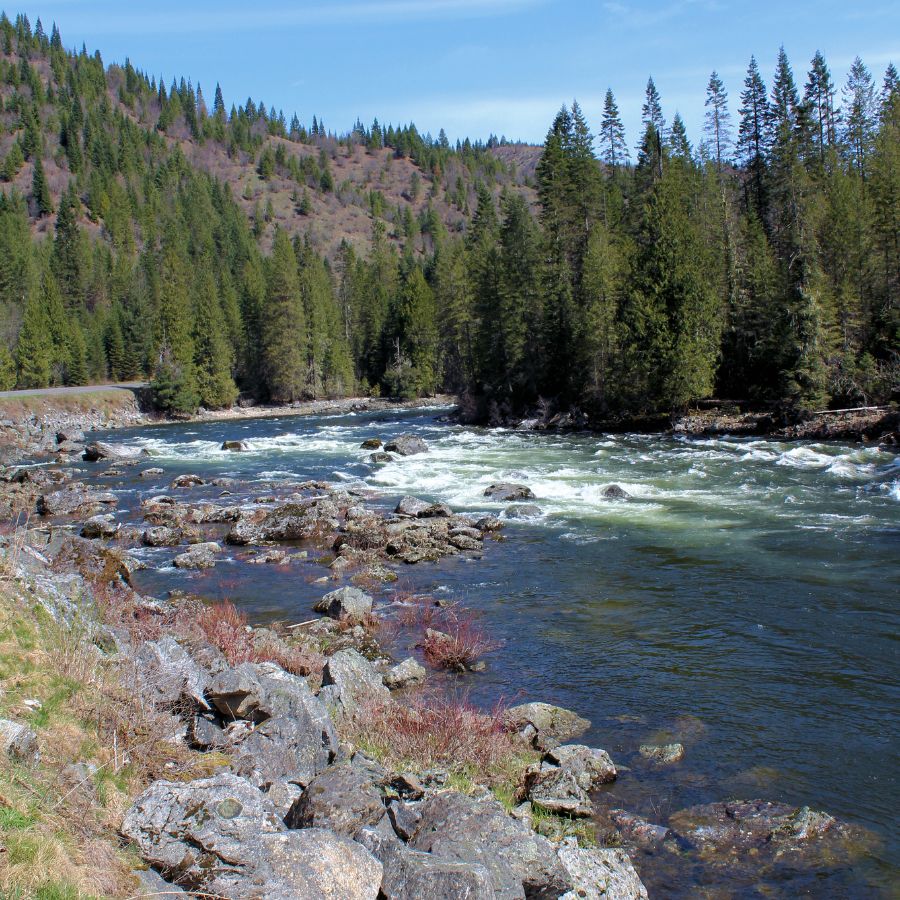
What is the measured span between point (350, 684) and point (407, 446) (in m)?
30.6

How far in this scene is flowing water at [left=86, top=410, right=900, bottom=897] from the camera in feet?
31.6

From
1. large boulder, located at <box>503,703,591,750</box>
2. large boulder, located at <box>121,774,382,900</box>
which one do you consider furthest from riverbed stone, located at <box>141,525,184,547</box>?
large boulder, located at <box>121,774,382,900</box>

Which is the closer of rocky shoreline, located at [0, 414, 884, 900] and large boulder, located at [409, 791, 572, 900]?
rocky shoreline, located at [0, 414, 884, 900]

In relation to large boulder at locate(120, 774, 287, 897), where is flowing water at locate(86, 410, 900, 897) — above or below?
below

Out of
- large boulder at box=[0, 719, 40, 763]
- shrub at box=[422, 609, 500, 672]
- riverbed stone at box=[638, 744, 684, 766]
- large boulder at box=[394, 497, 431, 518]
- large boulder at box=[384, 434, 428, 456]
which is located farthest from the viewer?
large boulder at box=[384, 434, 428, 456]

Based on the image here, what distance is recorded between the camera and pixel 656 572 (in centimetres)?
1823

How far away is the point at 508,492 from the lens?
28172mm

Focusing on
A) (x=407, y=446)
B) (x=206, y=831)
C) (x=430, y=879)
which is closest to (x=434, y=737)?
(x=430, y=879)

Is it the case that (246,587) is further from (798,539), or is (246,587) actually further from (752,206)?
(752,206)

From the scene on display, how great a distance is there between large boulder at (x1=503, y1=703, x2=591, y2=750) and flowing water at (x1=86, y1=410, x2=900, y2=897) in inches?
12.5

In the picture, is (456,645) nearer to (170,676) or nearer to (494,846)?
(170,676)

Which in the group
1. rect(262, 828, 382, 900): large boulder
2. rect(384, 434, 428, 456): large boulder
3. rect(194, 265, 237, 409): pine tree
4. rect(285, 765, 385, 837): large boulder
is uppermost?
rect(194, 265, 237, 409): pine tree

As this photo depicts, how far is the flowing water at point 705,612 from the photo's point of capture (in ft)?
31.6

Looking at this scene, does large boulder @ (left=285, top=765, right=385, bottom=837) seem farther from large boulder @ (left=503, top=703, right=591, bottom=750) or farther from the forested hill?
the forested hill
